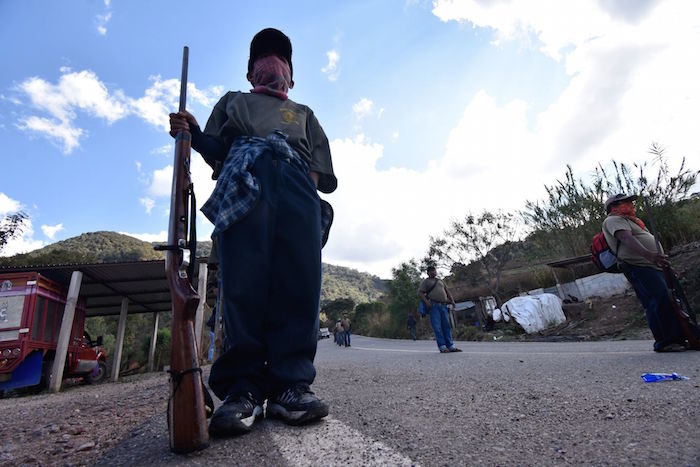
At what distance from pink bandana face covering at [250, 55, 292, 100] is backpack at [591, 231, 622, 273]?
3.67 m

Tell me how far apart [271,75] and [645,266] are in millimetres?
4030

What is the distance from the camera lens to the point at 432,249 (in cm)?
2508

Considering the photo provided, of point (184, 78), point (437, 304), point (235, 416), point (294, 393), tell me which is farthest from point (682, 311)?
point (184, 78)

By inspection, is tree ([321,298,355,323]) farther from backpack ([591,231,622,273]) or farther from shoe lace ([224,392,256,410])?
shoe lace ([224,392,256,410])

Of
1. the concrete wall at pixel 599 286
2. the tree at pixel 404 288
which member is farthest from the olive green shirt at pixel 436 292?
the tree at pixel 404 288

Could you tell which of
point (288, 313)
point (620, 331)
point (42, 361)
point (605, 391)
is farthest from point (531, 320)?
point (42, 361)

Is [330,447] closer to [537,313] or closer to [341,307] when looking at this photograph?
[537,313]

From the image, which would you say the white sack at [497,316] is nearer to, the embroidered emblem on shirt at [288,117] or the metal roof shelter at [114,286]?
the metal roof shelter at [114,286]

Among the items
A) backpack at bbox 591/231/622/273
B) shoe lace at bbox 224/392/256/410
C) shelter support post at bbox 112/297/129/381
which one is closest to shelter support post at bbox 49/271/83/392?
shelter support post at bbox 112/297/129/381

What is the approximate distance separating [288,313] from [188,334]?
514mm

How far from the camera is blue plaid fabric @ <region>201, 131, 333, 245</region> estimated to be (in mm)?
1614

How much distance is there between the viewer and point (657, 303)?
3.49 metres

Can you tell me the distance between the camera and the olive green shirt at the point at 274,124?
1.91 meters

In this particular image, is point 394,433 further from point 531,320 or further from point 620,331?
point 531,320
